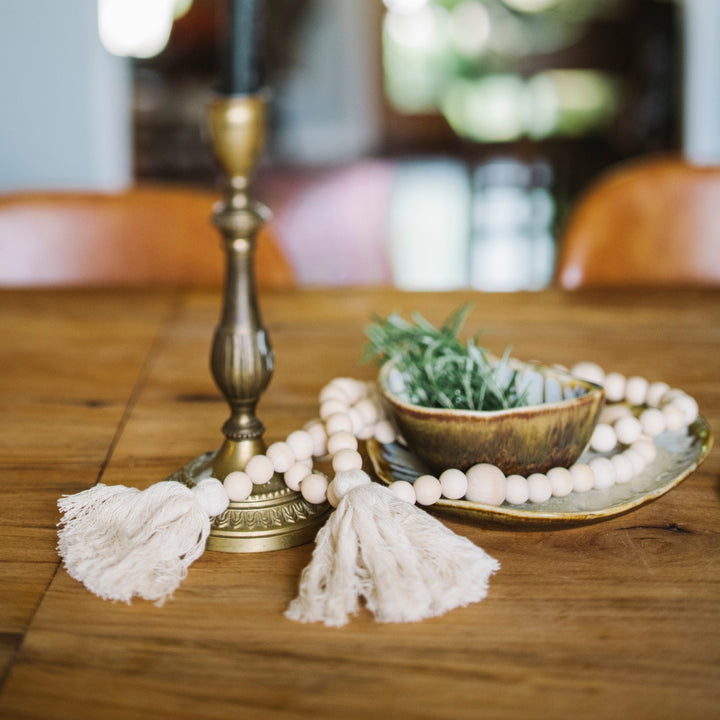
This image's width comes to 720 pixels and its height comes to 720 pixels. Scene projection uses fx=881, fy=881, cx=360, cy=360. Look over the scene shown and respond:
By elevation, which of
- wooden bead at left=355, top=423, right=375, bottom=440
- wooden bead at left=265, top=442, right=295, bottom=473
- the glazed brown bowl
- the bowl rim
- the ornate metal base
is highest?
the bowl rim

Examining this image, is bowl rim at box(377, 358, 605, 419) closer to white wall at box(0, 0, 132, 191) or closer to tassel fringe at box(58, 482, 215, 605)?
tassel fringe at box(58, 482, 215, 605)

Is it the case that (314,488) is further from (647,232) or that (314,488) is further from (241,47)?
(647,232)

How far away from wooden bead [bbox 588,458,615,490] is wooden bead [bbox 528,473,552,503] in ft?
0.12

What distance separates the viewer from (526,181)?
17.6ft

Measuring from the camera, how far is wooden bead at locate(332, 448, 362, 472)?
0.52m

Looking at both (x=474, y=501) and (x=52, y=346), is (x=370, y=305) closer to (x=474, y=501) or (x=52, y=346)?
(x=52, y=346)

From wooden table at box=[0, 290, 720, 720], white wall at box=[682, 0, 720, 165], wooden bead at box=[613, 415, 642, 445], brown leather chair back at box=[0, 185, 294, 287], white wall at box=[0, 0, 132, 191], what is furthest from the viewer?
white wall at box=[682, 0, 720, 165]

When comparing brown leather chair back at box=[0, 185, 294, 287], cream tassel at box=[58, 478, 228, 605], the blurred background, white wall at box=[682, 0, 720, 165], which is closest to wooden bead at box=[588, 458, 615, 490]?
cream tassel at box=[58, 478, 228, 605]

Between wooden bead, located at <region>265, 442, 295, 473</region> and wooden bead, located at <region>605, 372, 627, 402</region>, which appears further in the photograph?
wooden bead, located at <region>605, 372, 627, 402</region>

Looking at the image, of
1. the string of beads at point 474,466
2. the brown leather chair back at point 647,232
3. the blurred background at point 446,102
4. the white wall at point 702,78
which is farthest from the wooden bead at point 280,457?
the blurred background at point 446,102

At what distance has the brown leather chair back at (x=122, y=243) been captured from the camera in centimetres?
126

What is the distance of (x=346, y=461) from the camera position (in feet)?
1.71

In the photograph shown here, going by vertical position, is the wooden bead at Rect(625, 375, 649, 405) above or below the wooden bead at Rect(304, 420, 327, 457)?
above

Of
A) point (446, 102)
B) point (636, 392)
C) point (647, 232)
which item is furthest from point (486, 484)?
point (446, 102)
